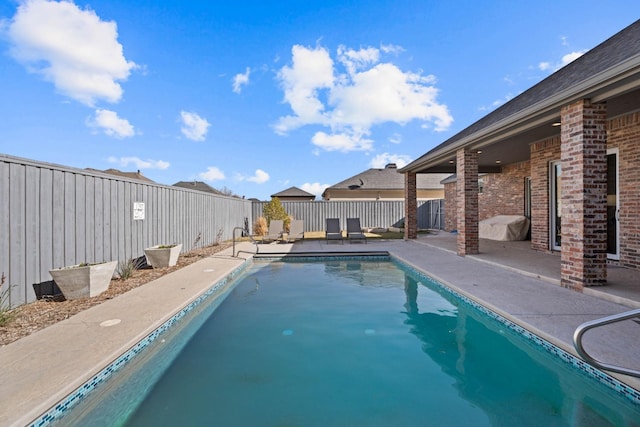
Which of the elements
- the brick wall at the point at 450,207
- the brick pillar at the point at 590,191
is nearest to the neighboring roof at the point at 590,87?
the brick pillar at the point at 590,191

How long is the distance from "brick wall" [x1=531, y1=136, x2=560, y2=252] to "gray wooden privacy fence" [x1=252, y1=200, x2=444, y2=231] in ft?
29.3

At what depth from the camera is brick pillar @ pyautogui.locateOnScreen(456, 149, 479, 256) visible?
8.01 meters

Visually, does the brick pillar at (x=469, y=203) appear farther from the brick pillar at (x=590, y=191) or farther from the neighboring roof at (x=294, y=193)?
the neighboring roof at (x=294, y=193)

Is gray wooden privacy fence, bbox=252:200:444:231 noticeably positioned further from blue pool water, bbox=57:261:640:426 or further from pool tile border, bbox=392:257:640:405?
pool tile border, bbox=392:257:640:405

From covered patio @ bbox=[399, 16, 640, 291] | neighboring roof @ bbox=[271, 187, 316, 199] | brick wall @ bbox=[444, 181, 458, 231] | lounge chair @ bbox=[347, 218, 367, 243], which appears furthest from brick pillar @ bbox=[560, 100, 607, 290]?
neighboring roof @ bbox=[271, 187, 316, 199]

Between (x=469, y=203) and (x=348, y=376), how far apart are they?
20.6ft

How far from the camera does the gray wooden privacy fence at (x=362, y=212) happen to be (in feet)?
58.7

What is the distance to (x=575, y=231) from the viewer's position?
185 inches

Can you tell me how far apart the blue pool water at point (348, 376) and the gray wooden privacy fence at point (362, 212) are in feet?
42.8

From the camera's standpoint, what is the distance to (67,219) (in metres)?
5.09

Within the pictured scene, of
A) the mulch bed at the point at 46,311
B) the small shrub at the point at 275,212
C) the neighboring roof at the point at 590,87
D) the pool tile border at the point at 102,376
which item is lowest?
the pool tile border at the point at 102,376

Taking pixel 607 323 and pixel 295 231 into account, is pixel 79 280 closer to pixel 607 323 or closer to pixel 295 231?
pixel 607 323

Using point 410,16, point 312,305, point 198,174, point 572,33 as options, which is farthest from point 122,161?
point 572,33

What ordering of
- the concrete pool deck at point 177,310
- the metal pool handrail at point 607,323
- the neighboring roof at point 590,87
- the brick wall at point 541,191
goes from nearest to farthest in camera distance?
the metal pool handrail at point 607,323 → the concrete pool deck at point 177,310 → the neighboring roof at point 590,87 → the brick wall at point 541,191
